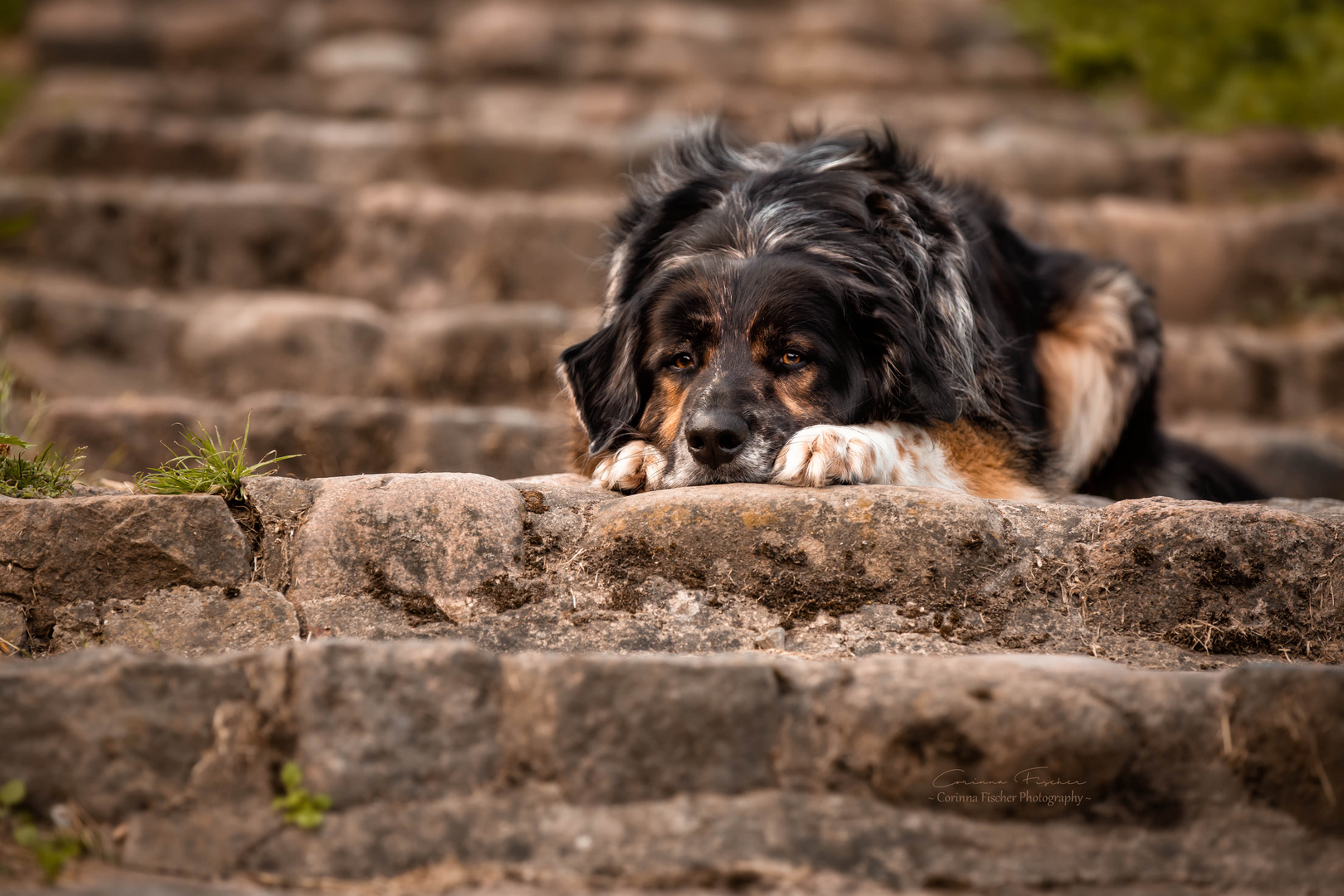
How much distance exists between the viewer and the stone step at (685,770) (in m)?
1.57

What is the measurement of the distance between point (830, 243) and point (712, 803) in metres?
2.02

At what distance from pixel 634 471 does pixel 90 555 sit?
4.39 feet

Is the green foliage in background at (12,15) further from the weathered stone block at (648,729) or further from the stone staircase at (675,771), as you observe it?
the weathered stone block at (648,729)

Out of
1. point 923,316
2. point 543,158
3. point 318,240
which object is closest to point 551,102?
point 543,158

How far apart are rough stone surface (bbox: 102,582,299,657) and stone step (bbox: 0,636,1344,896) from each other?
1.47ft

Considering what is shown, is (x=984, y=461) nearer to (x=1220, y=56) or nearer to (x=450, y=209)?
(x=450, y=209)

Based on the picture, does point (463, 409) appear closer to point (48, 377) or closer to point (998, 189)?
point (48, 377)

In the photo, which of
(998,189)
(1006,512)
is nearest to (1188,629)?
(1006,512)

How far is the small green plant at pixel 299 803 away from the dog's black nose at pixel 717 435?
1.37 m

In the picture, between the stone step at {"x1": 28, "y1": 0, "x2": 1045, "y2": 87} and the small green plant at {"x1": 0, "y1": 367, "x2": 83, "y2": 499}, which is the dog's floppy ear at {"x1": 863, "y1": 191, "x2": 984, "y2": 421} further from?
the stone step at {"x1": 28, "y1": 0, "x2": 1045, "y2": 87}

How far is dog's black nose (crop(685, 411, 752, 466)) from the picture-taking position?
8.84 ft

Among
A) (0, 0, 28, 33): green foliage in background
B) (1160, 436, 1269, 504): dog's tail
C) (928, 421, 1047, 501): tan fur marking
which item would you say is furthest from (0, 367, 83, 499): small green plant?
(0, 0, 28, 33): green foliage in background

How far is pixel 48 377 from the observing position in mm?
4578

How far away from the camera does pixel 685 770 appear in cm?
167
